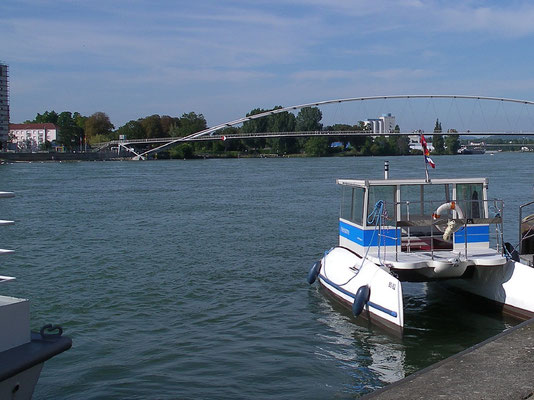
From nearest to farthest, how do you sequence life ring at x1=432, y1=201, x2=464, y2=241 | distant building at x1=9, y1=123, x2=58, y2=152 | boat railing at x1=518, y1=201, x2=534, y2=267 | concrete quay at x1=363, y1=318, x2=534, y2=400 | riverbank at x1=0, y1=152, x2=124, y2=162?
1. concrete quay at x1=363, y1=318, x2=534, y2=400
2. life ring at x1=432, y1=201, x2=464, y2=241
3. boat railing at x1=518, y1=201, x2=534, y2=267
4. riverbank at x1=0, y1=152, x2=124, y2=162
5. distant building at x1=9, y1=123, x2=58, y2=152

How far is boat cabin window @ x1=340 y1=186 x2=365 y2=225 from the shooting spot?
11.4 meters

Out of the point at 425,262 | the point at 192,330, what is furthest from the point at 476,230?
the point at 192,330

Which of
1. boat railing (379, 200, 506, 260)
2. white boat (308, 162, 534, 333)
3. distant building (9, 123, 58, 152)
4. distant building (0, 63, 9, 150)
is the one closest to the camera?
white boat (308, 162, 534, 333)

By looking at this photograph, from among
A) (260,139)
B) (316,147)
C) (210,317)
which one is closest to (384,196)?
(210,317)

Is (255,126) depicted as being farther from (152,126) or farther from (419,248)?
(419,248)

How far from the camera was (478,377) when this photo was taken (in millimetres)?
5641

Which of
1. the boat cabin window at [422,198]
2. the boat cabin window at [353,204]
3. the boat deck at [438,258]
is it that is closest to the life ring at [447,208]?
the boat cabin window at [422,198]

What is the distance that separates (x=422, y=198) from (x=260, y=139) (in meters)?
119

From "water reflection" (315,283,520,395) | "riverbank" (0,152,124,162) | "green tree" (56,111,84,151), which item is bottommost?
"water reflection" (315,283,520,395)

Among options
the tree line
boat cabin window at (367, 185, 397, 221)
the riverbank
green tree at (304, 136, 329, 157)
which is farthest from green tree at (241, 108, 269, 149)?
boat cabin window at (367, 185, 397, 221)

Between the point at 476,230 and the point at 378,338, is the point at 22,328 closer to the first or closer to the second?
the point at 378,338

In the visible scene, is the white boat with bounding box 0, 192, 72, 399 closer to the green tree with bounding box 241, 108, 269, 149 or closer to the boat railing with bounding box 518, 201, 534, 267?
the boat railing with bounding box 518, 201, 534, 267

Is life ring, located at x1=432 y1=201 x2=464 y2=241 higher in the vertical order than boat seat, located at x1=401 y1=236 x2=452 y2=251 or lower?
higher

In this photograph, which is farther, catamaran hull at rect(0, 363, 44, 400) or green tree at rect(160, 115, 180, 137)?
green tree at rect(160, 115, 180, 137)
